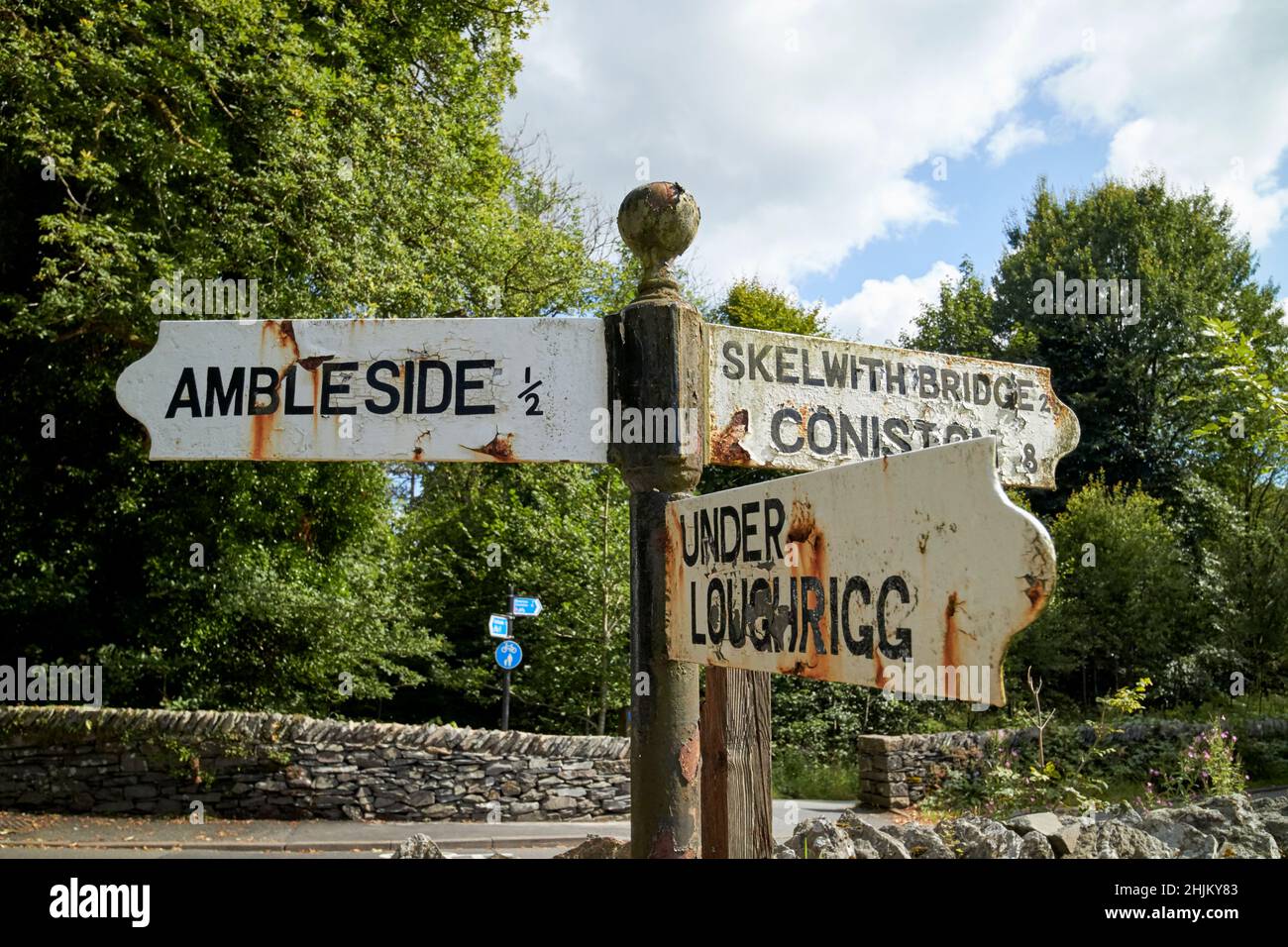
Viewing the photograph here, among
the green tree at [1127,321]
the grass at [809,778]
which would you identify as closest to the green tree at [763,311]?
the green tree at [1127,321]

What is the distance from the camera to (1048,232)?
2747 centimetres

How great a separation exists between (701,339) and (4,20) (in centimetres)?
1126

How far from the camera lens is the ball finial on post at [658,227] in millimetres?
1978

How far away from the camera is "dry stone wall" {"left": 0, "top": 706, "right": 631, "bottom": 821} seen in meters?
10.9

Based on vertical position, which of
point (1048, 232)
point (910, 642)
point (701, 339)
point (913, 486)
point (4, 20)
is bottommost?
point (910, 642)

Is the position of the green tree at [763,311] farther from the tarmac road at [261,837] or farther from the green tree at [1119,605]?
the tarmac road at [261,837]

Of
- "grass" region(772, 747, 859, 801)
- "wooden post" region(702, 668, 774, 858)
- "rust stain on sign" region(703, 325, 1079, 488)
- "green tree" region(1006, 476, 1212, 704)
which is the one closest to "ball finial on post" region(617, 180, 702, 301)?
"rust stain on sign" region(703, 325, 1079, 488)

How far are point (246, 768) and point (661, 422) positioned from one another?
1103 cm

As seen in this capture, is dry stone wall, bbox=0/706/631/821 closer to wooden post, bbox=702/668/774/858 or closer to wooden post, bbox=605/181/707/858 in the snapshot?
wooden post, bbox=702/668/774/858

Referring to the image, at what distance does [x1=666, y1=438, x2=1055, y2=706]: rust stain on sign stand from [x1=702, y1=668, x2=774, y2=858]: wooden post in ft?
1.19
